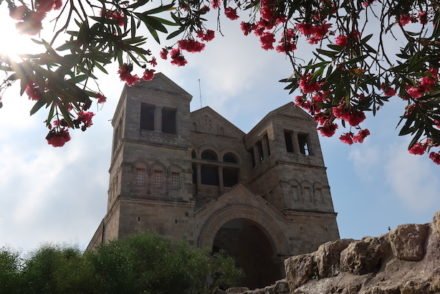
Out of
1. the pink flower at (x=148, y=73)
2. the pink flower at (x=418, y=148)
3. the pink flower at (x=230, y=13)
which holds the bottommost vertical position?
the pink flower at (x=418, y=148)

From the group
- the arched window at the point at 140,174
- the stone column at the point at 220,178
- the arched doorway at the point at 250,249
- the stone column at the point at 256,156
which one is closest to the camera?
the arched window at the point at 140,174

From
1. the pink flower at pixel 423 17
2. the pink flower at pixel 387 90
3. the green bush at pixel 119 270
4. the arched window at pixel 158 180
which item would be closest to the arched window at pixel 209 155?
the arched window at pixel 158 180

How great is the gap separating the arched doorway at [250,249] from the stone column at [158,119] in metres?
7.36

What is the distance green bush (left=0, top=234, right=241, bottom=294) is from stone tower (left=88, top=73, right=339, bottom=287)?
3.03m

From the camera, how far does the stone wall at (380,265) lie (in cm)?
249

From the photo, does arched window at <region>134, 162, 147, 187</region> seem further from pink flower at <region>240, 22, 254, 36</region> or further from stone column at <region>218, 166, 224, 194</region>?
pink flower at <region>240, 22, 254, 36</region>

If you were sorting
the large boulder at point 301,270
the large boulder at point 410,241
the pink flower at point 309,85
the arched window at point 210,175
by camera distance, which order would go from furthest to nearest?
the arched window at point 210,175 → the pink flower at point 309,85 → the large boulder at point 301,270 → the large boulder at point 410,241

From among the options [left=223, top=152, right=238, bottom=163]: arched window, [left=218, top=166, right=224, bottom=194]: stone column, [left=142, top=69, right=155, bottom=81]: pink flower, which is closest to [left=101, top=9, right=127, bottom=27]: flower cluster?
[left=142, top=69, right=155, bottom=81]: pink flower

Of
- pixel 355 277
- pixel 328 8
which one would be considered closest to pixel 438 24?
pixel 328 8

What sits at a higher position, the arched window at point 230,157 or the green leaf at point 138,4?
the arched window at point 230,157

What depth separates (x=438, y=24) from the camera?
3.80 meters

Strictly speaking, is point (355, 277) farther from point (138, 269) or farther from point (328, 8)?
point (138, 269)

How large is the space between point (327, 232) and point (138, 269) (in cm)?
1278

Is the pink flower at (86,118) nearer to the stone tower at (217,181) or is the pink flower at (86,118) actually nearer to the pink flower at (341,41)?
the pink flower at (341,41)
